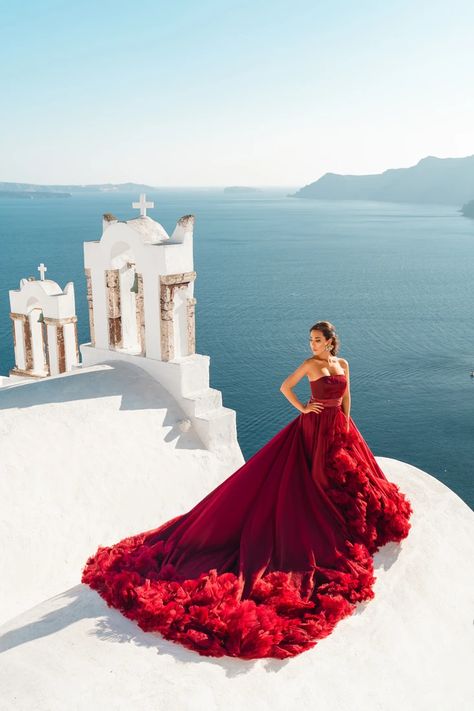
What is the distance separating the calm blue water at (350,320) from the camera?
29547 mm

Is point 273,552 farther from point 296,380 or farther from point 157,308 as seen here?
point 157,308

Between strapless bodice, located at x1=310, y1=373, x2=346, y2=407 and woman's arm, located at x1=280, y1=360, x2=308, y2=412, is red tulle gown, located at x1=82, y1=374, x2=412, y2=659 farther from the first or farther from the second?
woman's arm, located at x1=280, y1=360, x2=308, y2=412

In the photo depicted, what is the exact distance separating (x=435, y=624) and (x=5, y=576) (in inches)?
157

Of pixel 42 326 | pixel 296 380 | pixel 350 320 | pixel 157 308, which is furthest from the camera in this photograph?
pixel 350 320

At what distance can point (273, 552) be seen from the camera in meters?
5.52

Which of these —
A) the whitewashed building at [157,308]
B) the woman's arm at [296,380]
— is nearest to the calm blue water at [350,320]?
the whitewashed building at [157,308]

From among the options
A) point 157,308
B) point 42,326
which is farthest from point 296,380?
point 42,326

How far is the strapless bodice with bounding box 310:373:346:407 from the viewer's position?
594 centimetres

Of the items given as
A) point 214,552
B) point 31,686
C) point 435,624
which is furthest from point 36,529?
point 435,624

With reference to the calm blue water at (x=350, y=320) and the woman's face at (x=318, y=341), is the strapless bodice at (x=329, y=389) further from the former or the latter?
the calm blue water at (x=350, y=320)

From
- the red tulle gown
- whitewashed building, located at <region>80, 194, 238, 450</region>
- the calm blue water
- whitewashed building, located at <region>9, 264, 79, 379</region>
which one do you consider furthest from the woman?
the calm blue water

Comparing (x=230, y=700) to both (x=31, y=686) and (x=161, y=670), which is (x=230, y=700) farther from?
(x=31, y=686)

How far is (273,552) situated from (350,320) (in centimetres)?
4406

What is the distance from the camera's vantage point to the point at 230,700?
411cm
